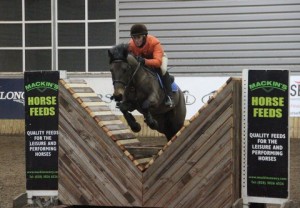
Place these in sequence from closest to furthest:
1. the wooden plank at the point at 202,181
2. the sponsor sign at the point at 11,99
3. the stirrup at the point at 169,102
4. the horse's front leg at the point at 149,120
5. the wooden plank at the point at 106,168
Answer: the wooden plank at the point at 202,181, the wooden plank at the point at 106,168, the horse's front leg at the point at 149,120, the stirrup at the point at 169,102, the sponsor sign at the point at 11,99

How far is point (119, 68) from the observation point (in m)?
9.98

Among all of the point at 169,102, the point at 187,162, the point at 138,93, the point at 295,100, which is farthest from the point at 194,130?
the point at 295,100

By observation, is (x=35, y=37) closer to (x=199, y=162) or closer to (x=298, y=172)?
(x=298, y=172)

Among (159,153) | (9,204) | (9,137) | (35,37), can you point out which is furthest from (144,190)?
(35,37)

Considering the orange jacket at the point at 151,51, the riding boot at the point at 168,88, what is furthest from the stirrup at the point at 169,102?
the orange jacket at the point at 151,51

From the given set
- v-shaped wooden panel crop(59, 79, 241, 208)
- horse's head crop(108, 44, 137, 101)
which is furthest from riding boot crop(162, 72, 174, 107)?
v-shaped wooden panel crop(59, 79, 241, 208)

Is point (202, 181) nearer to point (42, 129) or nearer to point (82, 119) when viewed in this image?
point (82, 119)

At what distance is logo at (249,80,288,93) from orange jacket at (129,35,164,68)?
1.96 meters

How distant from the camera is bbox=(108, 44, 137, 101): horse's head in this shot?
32.7 ft

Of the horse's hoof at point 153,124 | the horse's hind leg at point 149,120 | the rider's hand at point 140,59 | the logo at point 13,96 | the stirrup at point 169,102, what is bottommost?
the logo at point 13,96

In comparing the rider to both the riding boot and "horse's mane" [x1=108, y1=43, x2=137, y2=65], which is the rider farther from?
"horse's mane" [x1=108, y1=43, x2=137, y2=65]

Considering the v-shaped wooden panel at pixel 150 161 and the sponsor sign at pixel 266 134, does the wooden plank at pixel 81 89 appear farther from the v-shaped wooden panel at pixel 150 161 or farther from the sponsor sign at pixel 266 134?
the sponsor sign at pixel 266 134

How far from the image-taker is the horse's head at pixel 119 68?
9.95 meters

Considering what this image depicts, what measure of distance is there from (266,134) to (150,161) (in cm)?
149
